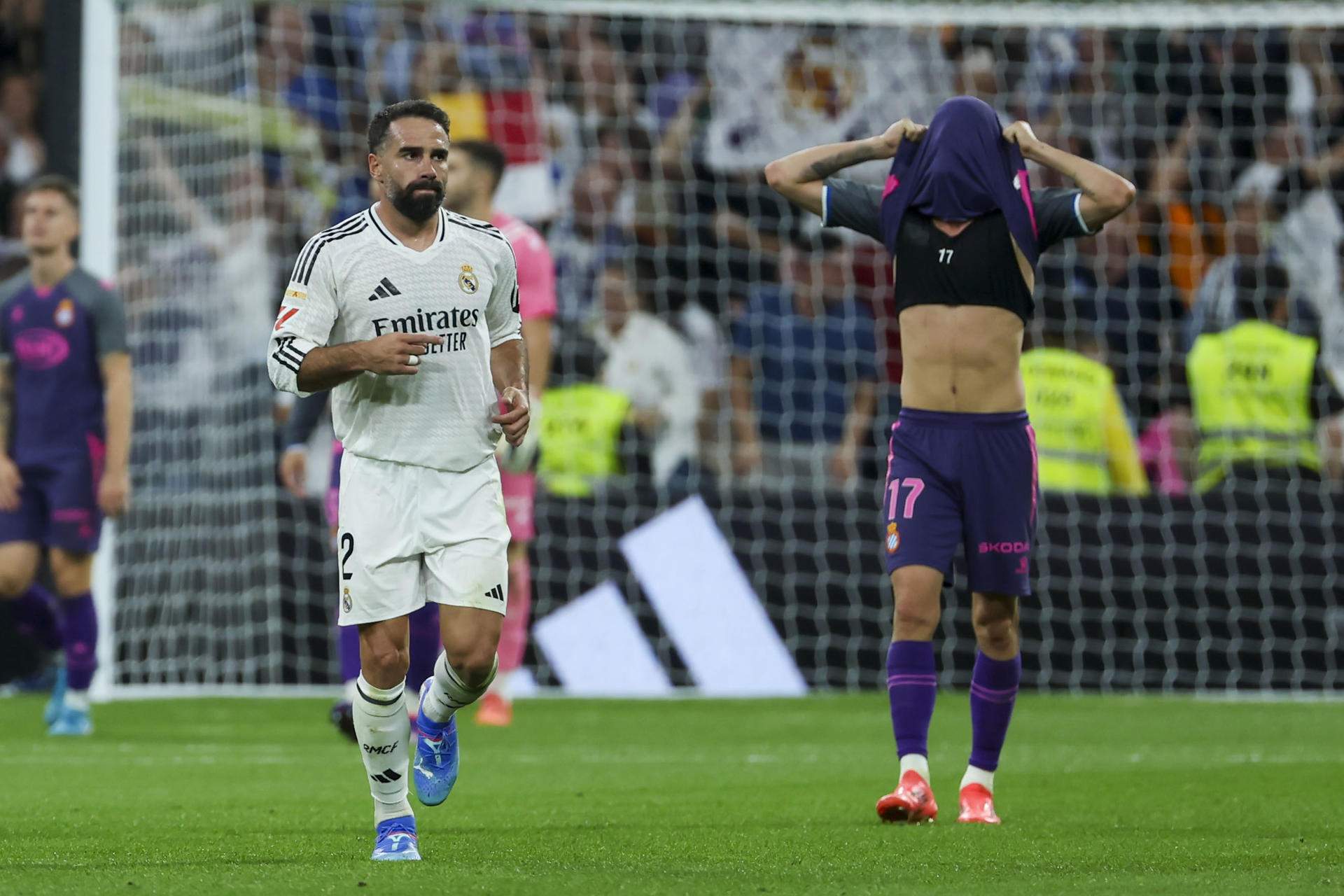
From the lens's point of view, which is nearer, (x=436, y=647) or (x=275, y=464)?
(x=436, y=647)

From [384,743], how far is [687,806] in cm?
158

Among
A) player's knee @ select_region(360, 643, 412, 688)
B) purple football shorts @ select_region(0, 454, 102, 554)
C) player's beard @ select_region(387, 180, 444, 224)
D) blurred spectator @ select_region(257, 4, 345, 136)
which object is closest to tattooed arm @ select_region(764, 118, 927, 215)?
player's beard @ select_region(387, 180, 444, 224)

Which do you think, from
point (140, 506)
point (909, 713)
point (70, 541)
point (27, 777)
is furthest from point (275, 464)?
point (909, 713)

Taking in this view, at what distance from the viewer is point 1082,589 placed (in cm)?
1123

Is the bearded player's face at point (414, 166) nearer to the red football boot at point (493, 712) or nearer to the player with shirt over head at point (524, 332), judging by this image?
the player with shirt over head at point (524, 332)

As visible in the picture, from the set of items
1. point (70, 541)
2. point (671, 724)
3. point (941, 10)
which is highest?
point (941, 10)

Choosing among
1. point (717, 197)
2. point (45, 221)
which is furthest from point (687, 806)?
point (717, 197)

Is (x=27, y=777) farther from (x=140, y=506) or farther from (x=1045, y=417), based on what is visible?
(x=1045, y=417)

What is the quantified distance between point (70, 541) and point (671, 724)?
2880 millimetres

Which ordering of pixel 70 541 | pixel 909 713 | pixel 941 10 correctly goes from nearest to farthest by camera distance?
1. pixel 909 713
2. pixel 70 541
3. pixel 941 10

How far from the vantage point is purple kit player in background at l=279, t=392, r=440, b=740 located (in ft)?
25.8

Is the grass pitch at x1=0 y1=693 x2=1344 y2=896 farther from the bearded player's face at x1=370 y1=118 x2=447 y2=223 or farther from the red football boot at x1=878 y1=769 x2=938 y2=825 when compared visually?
the bearded player's face at x1=370 y1=118 x2=447 y2=223

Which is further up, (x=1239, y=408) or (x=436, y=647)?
(x=1239, y=408)

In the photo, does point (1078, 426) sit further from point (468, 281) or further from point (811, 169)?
point (468, 281)
